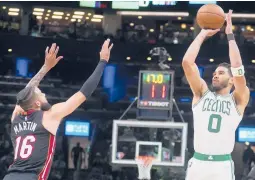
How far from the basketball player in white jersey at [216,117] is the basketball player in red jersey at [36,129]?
89 cm

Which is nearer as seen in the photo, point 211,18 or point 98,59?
point 211,18

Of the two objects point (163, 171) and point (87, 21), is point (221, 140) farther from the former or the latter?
point (87, 21)

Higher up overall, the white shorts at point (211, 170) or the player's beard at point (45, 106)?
the player's beard at point (45, 106)

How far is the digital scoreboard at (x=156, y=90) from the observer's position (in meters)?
14.9

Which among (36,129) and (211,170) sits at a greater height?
(36,129)

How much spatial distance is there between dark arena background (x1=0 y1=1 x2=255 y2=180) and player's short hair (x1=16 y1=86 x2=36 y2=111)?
40.6ft

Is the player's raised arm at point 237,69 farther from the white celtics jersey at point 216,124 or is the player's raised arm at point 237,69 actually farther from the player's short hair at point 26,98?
the player's short hair at point 26,98

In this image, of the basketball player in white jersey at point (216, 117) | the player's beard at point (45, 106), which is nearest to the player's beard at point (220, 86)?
the basketball player in white jersey at point (216, 117)

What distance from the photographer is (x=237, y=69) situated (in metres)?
5.58

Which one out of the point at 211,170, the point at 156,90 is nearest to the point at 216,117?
the point at 211,170

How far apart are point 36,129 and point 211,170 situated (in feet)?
4.94

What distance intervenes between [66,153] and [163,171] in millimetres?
7836

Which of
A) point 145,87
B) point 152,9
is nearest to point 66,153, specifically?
point 152,9

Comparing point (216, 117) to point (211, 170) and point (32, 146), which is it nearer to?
point (211, 170)
